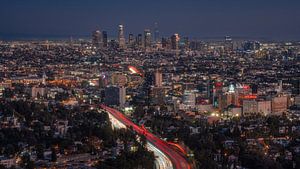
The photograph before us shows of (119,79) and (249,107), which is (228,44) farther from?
(249,107)

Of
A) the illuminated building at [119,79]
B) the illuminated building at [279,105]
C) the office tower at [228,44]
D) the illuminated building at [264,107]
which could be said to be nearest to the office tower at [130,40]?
the office tower at [228,44]

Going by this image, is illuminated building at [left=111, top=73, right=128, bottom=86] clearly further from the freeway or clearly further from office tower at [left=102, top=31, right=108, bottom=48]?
office tower at [left=102, top=31, right=108, bottom=48]

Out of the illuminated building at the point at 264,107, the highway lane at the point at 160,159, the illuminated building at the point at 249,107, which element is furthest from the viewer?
the illuminated building at the point at 264,107

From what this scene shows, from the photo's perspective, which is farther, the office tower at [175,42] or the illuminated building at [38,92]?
the office tower at [175,42]

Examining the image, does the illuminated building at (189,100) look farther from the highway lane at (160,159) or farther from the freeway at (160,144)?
the highway lane at (160,159)

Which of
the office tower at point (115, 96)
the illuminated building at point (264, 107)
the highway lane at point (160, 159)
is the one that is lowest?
the highway lane at point (160, 159)

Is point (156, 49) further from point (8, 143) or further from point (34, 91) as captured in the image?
point (8, 143)

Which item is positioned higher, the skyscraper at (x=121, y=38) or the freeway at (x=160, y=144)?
the skyscraper at (x=121, y=38)
